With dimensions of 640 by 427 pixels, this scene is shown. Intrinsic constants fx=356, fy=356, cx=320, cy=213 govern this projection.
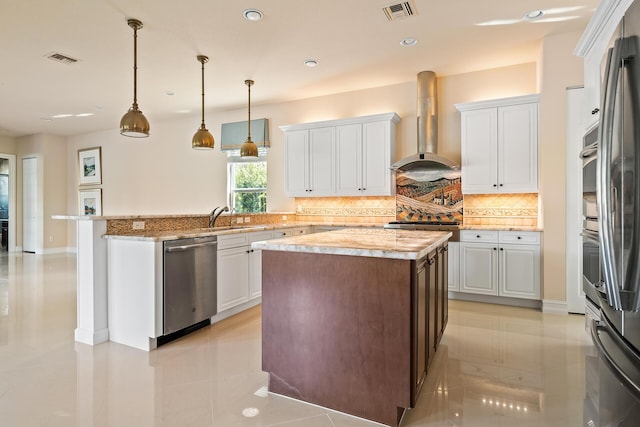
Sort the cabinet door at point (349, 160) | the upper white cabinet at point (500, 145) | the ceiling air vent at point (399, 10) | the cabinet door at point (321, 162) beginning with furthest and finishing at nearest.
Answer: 1. the cabinet door at point (321, 162)
2. the cabinet door at point (349, 160)
3. the upper white cabinet at point (500, 145)
4. the ceiling air vent at point (399, 10)

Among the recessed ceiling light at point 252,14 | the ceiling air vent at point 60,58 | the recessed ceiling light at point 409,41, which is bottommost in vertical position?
the ceiling air vent at point 60,58

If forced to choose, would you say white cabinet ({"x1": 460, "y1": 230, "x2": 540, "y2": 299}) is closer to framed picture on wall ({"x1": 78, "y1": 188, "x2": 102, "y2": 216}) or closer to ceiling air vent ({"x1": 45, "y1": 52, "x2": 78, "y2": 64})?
ceiling air vent ({"x1": 45, "y1": 52, "x2": 78, "y2": 64})

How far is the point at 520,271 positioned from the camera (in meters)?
4.07

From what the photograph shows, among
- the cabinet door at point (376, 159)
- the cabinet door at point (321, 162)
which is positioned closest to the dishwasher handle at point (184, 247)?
the cabinet door at point (321, 162)

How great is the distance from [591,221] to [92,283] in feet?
12.1

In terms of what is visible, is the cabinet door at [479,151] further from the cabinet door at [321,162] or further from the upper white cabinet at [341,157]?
the cabinet door at [321,162]

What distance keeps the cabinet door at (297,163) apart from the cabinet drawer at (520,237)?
2877 mm

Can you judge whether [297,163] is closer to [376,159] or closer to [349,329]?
[376,159]

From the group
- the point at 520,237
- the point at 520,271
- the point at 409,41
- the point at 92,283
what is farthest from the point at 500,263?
the point at 92,283

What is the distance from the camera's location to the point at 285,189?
594 cm

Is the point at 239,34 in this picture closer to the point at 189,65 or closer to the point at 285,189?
the point at 189,65

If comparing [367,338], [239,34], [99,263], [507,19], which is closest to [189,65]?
[239,34]

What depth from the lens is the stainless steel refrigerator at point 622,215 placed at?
108 cm

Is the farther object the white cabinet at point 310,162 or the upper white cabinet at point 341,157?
the white cabinet at point 310,162
